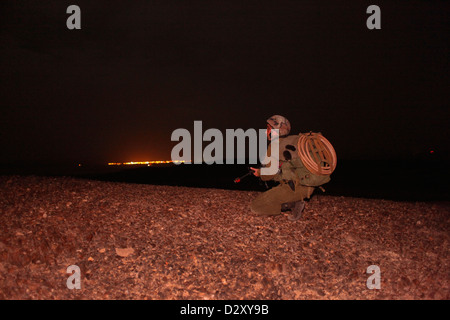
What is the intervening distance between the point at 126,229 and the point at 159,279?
1.58 m

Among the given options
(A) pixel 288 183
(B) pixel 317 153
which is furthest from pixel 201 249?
(B) pixel 317 153

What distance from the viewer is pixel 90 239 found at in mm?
5254

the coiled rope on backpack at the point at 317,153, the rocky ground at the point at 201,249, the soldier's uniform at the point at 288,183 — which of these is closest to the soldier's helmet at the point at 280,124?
the soldier's uniform at the point at 288,183

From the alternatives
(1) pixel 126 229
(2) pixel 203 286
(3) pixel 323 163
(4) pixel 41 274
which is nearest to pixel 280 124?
(3) pixel 323 163

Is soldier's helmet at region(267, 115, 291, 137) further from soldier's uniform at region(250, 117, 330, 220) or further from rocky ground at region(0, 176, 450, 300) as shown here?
rocky ground at region(0, 176, 450, 300)

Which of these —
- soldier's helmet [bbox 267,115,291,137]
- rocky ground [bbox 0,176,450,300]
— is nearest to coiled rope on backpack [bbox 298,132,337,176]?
soldier's helmet [bbox 267,115,291,137]

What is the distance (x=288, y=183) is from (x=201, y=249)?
229cm

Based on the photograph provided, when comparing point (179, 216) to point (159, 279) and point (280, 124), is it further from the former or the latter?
point (280, 124)

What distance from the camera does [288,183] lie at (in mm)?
5961

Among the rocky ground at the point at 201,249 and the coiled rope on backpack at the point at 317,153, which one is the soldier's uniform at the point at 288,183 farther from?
the rocky ground at the point at 201,249

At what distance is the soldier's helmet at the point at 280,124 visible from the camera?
578 centimetres

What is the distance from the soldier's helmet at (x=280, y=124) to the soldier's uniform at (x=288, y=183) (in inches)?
5.3

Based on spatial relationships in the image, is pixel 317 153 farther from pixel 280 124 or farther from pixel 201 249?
pixel 201 249

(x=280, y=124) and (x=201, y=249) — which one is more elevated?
(x=280, y=124)
